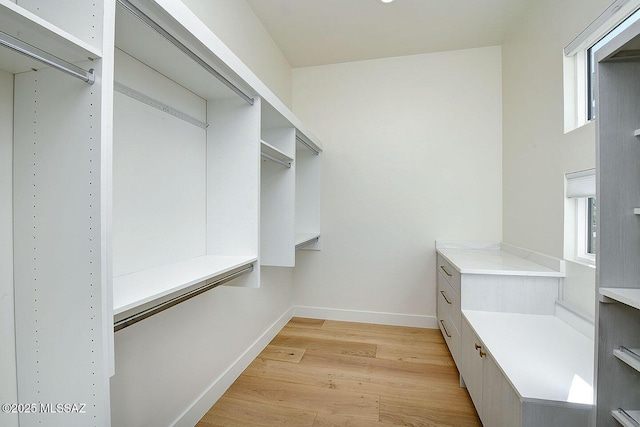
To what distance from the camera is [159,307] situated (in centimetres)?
103

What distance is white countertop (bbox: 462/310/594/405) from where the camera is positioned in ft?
3.59

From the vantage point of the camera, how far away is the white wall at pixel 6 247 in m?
0.83

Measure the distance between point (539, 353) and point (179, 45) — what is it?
2.01 metres

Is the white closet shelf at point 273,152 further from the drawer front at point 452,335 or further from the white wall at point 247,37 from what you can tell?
the drawer front at point 452,335

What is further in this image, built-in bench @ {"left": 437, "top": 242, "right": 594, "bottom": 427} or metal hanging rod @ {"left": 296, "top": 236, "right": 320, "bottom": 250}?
metal hanging rod @ {"left": 296, "top": 236, "right": 320, "bottom": 250}

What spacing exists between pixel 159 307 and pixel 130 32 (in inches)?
37.6

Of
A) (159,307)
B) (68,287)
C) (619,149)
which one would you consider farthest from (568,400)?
(68,287)

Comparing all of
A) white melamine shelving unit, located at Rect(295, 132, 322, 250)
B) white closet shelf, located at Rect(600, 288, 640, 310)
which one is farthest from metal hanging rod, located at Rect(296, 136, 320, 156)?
white closet shelf, located at Rect(600, 288, 640, 310)

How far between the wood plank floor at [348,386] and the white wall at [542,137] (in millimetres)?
1021

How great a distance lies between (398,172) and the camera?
3086 mm

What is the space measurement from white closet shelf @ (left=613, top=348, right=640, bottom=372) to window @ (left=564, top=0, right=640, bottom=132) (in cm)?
143

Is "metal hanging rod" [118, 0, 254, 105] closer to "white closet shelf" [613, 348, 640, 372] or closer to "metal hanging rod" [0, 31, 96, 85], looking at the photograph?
"metal hanging rod" [0, 31, 96, 85]

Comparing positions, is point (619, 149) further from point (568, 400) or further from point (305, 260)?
point (305, 260)

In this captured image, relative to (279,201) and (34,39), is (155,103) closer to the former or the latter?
(34,39)
